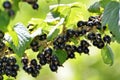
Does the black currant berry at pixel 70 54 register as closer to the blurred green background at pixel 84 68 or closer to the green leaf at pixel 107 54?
the green leaf at pixel 107 54

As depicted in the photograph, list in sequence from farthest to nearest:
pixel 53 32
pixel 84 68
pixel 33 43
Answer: pixel 84 68 < pixel 33 43 < pixel 53 32

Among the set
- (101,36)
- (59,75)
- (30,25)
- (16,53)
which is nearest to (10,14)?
(16,53)

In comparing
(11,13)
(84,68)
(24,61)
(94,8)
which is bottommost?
(11,13)

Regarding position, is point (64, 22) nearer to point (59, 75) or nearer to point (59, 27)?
point (59, 27)

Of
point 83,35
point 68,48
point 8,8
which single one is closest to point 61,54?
point 68,48

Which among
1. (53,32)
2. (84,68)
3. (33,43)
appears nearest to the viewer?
(53,32)

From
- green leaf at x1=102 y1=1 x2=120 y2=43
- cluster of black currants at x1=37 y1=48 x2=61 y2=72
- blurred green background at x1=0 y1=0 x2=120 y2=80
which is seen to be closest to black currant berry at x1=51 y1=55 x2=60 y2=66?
cluster of black currants at x1=37 y1=48 x2=61 y2=72

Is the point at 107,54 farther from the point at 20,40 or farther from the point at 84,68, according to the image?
the point at 84,68
